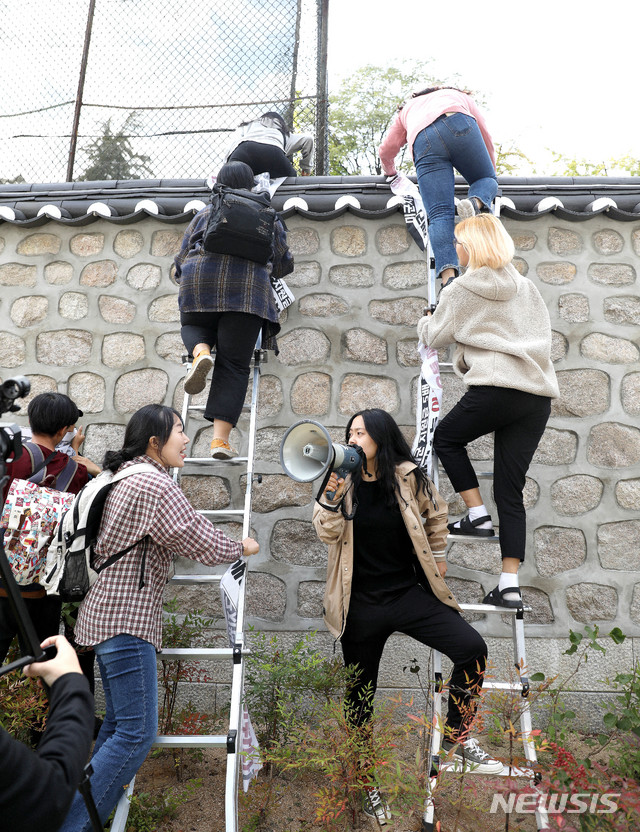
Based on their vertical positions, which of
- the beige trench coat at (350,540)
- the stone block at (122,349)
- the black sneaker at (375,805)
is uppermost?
the stone block at (122,349)

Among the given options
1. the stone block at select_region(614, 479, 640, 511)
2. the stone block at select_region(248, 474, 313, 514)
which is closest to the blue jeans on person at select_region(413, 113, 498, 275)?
the stone block at select_region(248, 474, 313, 514)

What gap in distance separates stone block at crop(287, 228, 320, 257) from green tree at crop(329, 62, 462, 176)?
465 inches

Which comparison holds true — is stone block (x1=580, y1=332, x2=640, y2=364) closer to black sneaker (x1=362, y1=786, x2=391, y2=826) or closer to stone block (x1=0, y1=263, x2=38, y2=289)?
black sneaker (x1=362, y1=786, x2=391, y2=826)

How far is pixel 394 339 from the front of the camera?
4.16 m

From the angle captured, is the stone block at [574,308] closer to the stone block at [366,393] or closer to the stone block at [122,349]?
the stone block at [366,393]

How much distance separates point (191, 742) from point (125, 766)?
0.96 feet

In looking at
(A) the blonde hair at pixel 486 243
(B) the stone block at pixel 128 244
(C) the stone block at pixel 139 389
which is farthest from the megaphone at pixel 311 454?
(B) the stone block at pixel 128 244

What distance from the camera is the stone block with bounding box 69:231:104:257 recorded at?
4473 mm

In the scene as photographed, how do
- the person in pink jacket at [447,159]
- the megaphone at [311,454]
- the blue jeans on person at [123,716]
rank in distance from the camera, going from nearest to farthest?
the blue jeans on person at [123,716] → the megaphone at [311,454] → the person in pink jacket at [447,159]

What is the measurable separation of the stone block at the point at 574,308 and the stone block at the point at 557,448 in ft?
2.16

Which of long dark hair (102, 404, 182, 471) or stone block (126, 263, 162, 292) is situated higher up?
stone block (126, 263, 162, 292)

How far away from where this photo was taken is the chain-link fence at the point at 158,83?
580 cm

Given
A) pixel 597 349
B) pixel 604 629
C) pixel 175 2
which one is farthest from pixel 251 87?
pixel 604 629

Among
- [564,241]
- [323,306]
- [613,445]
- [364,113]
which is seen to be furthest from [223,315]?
[364,113]
